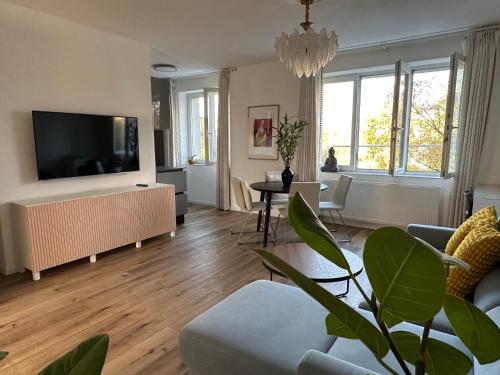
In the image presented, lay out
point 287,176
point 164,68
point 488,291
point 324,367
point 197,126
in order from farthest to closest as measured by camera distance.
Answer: point 197,126
point 164,68
point 287,176
point 488,291
point 324,367

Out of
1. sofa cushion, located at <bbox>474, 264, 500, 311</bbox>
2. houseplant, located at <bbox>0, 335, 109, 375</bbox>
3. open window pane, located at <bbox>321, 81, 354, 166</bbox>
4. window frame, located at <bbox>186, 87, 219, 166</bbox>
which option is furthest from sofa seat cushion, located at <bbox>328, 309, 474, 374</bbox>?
window frame, located at <bbox>186, 87, 219, 166</bbox>

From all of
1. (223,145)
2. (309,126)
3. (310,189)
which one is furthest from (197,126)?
(310,189)

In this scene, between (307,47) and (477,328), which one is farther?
(307,47)

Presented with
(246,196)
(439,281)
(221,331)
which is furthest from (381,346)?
(246,196)

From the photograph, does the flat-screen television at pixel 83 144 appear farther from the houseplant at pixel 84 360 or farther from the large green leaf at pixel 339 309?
the large green leaf at pixel 339 309

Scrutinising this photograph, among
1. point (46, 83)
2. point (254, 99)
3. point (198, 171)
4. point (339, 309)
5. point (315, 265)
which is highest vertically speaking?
point (254, 99)

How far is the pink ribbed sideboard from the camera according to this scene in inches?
115

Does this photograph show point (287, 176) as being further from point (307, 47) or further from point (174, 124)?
point (174, 124)

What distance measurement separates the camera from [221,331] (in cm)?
144

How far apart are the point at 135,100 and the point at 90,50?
734mm

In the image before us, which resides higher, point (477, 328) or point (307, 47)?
point (307, 47)

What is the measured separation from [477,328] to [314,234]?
1.00ft

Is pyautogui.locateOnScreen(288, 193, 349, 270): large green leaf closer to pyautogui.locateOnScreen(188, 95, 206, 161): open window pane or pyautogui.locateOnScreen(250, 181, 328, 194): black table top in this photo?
pyautogui.locateOnScreen(250, 181, 328, 194): black table top

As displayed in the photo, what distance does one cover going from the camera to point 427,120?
14.0ft
